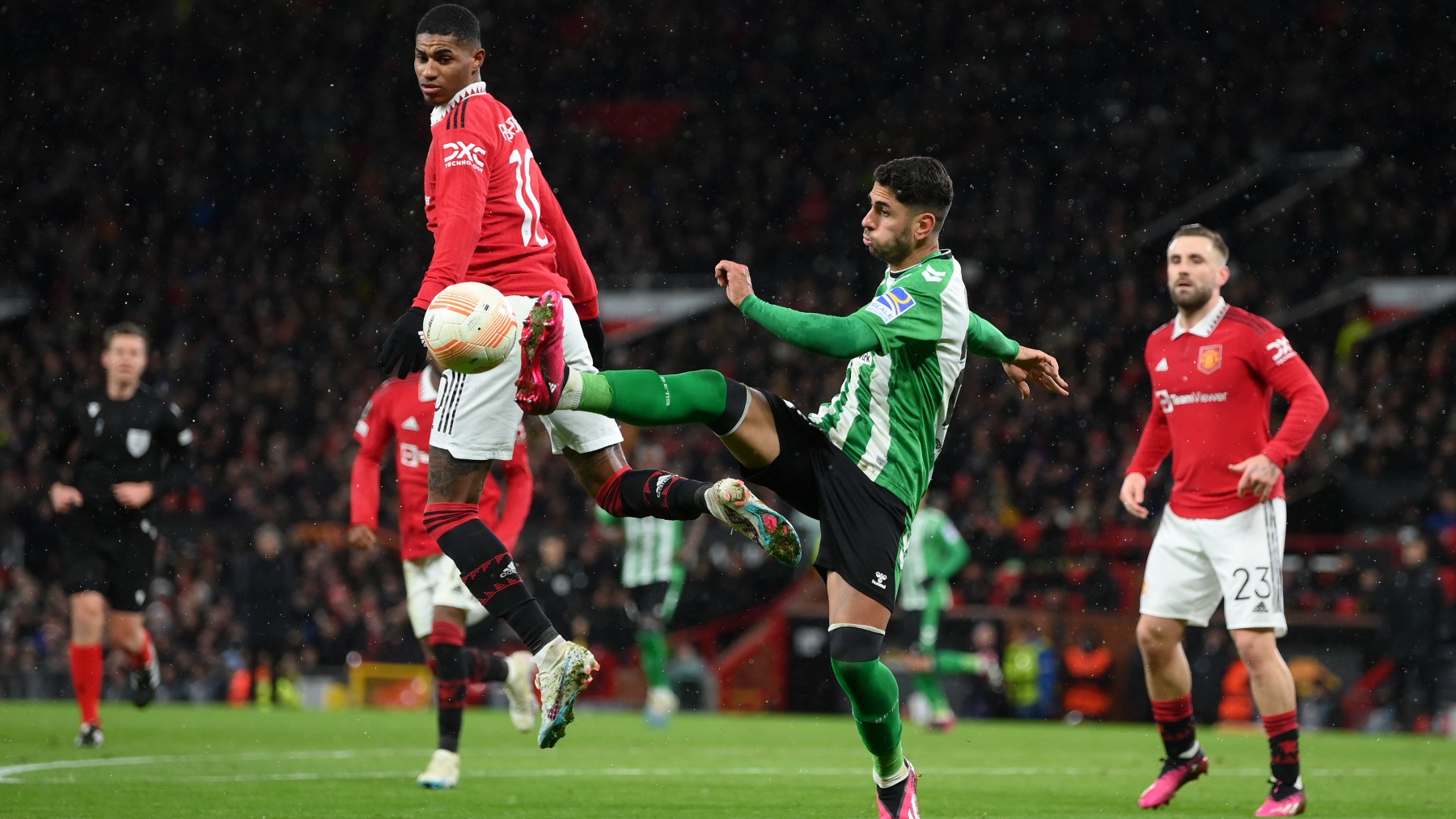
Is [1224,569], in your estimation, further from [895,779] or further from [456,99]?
[456,99]

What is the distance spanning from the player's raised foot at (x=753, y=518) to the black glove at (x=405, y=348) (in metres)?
1.05

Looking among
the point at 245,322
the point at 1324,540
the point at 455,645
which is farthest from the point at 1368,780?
the point at 245,322

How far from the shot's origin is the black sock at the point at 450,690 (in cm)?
746

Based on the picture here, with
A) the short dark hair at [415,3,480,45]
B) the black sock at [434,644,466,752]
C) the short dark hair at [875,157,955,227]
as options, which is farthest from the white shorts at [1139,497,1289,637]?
the short dark hair at [415,3,480,45]

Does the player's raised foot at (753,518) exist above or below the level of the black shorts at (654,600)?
above

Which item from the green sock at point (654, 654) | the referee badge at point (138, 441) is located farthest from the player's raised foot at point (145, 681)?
the green sock at point (654, 654)

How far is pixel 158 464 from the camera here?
33.2 ft

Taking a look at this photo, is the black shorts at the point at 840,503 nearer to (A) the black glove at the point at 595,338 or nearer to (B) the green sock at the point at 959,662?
(A) the black glove at the point at 595,338

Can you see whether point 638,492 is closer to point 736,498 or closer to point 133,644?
point 736,498

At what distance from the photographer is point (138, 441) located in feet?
32.9

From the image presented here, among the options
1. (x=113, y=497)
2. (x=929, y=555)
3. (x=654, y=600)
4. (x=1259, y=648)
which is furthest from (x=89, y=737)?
(x=929, y=555)

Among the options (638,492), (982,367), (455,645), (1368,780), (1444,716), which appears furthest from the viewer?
(982,367)

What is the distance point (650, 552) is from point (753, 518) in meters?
9.59

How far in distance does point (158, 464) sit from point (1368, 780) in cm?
730
